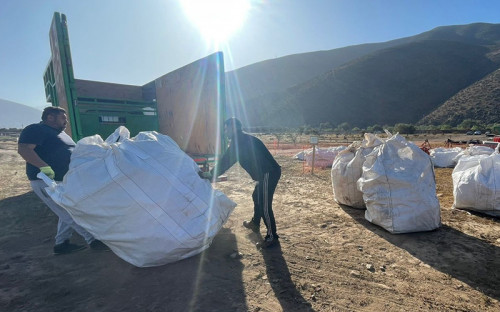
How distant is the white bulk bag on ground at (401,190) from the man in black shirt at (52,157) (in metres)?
A: 3.27

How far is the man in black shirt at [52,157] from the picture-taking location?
8.73 feet

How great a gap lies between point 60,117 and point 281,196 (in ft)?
12.0

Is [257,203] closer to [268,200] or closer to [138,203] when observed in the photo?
[268,200]

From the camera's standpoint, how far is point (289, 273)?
7.76 ft

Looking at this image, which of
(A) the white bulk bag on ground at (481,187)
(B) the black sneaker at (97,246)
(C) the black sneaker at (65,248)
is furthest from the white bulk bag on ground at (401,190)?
(C) the black sneaker at (65,248)

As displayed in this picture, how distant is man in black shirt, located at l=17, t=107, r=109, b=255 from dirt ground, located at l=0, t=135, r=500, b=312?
0.66 feet

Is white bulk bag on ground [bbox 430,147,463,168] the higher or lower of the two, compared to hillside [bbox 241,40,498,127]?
lower

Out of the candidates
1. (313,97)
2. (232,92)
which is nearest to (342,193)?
(313,97)

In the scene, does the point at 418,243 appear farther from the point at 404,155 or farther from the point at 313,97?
the point at 313,97

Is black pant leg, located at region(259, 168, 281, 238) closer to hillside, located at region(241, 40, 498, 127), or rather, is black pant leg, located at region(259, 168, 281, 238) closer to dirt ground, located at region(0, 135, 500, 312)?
dirt ground, located at region(0, 135, 500, 312)

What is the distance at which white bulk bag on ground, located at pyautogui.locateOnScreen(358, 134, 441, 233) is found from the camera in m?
3.07

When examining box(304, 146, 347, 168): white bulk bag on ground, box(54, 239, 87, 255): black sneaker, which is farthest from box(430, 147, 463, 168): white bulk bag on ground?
box(54, 239, 87, 255): black sneaker

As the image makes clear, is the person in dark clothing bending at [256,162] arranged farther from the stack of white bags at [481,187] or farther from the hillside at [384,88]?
the hillside at [384,88]

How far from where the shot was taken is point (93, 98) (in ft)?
15.6
